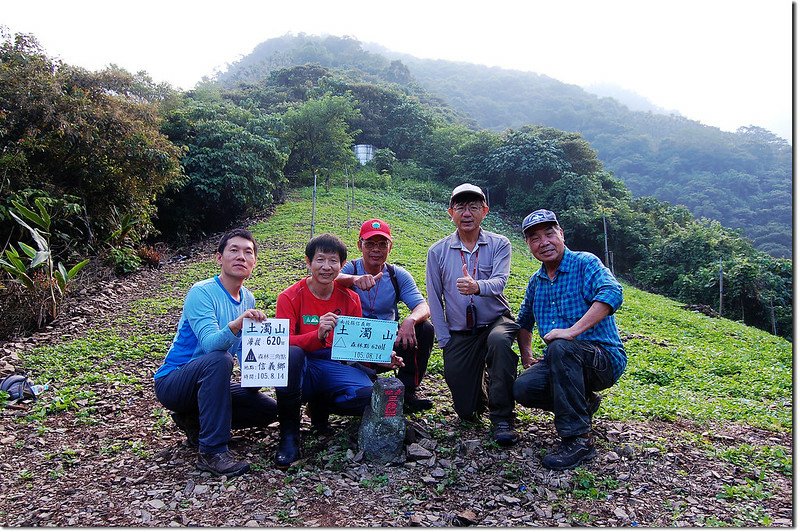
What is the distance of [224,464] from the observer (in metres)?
3.09

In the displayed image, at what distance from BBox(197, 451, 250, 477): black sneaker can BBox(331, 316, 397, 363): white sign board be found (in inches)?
34.1

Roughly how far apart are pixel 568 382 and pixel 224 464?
220cm

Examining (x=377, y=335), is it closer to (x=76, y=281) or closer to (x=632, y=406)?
(x=632, y=406)

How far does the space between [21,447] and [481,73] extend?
409 ft

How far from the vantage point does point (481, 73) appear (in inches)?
4628

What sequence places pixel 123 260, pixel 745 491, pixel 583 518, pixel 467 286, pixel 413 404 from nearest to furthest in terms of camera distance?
pixel 583 518 < pixel 745 491 < pixel 467 286 < pixel 413 404 < pixel 123 260

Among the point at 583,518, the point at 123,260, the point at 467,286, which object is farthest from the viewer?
the point at 123,260

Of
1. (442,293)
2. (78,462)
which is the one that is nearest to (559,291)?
(442,293)

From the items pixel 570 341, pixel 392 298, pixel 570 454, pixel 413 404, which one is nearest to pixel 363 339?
pixel 392 298

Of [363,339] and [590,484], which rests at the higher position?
[363,339]

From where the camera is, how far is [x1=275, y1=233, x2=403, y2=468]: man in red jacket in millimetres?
3297

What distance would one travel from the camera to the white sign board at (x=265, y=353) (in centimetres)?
312

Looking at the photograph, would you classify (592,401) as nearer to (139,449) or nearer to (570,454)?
(570,454)

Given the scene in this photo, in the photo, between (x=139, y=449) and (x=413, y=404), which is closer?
(x=139, y=449)
